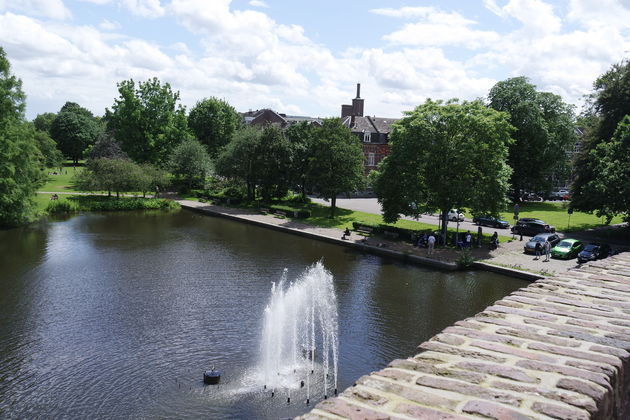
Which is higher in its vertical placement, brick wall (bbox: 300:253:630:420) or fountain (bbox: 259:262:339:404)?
brick wall (bbox: 300:253:630:420)

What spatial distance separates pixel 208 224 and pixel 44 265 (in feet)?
65.6

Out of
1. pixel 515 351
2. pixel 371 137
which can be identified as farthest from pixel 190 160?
pixel 515 351

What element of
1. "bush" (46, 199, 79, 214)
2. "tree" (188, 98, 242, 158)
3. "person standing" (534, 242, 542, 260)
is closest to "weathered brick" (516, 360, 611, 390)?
"person standing" (534, 242, 542, 260)

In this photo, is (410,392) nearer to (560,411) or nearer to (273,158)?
(560,411)

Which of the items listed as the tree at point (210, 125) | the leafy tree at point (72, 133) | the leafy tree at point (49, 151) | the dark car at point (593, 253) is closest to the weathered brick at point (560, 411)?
the dark car at point (593, 253)

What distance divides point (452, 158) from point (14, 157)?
36.7m

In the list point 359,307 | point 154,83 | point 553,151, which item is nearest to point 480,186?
point 359,307

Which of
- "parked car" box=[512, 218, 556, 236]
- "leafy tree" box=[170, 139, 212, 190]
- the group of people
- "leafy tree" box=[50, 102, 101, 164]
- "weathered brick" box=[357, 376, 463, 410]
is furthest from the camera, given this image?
"leafy tree" box=[50, 102, 101, 164]

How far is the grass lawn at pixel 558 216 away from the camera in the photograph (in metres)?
51.7

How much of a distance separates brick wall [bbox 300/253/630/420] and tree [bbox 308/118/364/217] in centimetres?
4605

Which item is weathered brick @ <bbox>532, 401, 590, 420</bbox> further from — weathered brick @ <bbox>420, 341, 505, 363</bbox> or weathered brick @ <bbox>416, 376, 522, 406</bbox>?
weathered brick @ <bbox>420, 341, 505, 363</bbox>

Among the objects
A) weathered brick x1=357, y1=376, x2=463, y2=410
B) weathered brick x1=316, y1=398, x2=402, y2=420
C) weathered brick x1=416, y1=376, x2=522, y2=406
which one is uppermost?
weathered brick x1=416, y1=376, x2=522, y2=406

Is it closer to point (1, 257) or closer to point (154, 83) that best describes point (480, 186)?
point (1, 257)

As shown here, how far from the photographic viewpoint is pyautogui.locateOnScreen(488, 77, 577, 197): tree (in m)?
64.3
